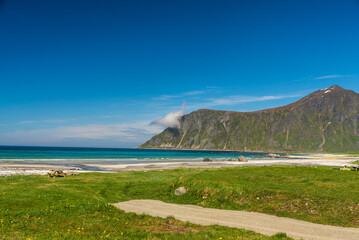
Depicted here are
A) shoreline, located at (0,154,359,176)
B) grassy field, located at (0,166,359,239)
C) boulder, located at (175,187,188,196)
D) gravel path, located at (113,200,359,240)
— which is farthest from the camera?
shoreline, located at (0,154,359,176)

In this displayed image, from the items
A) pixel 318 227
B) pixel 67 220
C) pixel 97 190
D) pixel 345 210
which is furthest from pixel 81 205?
pixel 345 210

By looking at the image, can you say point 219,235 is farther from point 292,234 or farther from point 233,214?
point 233,214

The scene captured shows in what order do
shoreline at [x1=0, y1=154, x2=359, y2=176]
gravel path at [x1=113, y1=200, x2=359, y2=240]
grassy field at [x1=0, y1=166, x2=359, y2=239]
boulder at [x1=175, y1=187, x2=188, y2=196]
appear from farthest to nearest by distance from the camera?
1. shoreline at [x1=0, y1=154, x2=359, y2=176]
2. boulder at [x1=175, y1=187, x2=188, y2=196]
3. gravel path at [x1=113, y1=200, x2=359, y2=240]
4. grassy field at [x1=0, y1=166, x2=359, y2=239]

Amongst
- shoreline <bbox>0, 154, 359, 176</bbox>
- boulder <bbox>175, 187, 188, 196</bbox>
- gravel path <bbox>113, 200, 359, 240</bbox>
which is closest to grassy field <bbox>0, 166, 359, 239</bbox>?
boulder <bbox>175, 187, 188, 196</bbox>

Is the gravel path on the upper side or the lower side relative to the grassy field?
lower

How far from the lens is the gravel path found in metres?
16.7

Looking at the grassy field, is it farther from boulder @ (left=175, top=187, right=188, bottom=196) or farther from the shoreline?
the shoreline

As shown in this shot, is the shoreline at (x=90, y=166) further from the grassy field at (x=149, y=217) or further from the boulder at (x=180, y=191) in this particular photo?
the boulder at (x=180, y=191)

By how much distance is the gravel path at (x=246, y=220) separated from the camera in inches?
658

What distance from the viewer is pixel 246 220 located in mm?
20047

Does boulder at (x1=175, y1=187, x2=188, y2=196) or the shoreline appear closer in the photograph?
boulder at (x1=175, y1=187, x2=188, y2=196)

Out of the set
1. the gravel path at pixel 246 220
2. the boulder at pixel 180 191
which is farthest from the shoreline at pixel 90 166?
the gravel path at pixel 246 220

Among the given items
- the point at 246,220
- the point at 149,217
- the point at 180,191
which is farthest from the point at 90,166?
the point at 246,220

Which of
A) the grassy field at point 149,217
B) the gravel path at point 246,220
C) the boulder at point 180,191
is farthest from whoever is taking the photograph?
the boulder at point 180,191
